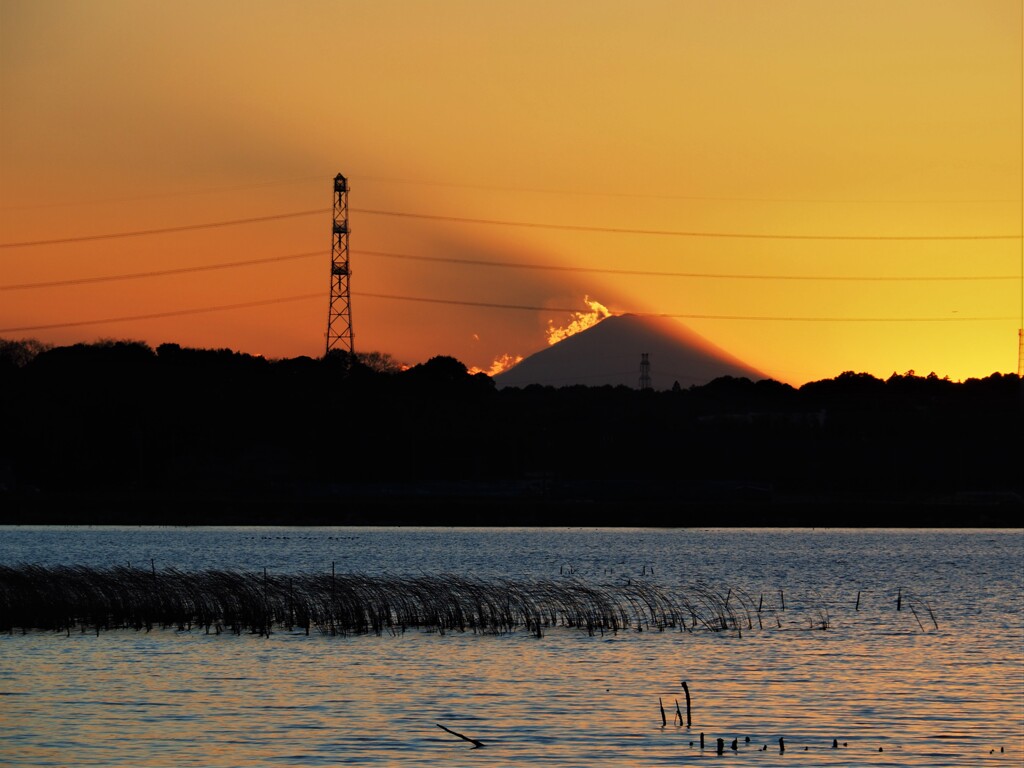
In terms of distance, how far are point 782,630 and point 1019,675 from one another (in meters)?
15.4

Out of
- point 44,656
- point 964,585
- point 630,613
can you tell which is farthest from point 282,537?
point 44,656

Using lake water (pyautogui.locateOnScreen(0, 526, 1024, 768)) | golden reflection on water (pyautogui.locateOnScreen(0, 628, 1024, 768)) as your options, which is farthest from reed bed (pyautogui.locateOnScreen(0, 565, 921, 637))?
golden reflection on water (pyautogui.locateOnScreen(0, 628, 1024, 768))

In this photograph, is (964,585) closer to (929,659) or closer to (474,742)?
(929,659)

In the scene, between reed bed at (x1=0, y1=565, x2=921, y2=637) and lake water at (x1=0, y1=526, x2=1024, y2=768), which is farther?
reed bed at (x1=0, y1=565, x2=921, y2=637)

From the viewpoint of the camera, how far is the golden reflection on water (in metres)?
35.8

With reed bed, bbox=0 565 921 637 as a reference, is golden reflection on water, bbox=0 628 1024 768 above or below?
below

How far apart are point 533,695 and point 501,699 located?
1.17 m

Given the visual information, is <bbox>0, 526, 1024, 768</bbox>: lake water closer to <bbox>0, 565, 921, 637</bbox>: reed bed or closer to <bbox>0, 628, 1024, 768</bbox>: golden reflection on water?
<bbox>0, 628, 1024, 768</bbox>: golden reflection on water

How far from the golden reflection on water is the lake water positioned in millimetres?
94

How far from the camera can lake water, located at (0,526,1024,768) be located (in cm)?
3581

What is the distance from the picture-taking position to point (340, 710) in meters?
42.0

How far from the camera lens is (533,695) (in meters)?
44.7

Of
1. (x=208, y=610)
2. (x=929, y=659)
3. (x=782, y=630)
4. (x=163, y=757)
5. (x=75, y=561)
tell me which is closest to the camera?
(x=163, y=757)

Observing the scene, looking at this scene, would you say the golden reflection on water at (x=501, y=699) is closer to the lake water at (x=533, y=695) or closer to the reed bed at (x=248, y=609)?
the lake water at (x=533, y=695)
